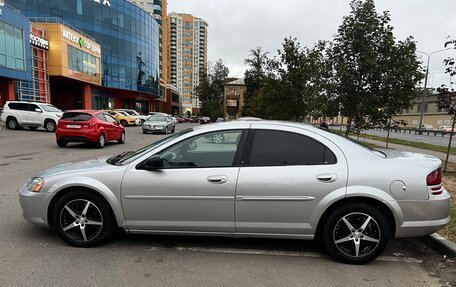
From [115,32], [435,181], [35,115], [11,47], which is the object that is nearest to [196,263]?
[435,181]

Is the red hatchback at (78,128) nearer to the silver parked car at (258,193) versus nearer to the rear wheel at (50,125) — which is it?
the rear wheel at (50,125)

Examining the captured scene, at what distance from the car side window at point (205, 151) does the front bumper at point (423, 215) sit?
6.39 ft

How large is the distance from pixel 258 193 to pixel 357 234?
3.93 ft

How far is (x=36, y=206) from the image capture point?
4.01 m

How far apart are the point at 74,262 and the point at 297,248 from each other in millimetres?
2570

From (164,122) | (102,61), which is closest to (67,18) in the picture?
(102,61)

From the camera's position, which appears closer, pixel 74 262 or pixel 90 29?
pixel 74 262

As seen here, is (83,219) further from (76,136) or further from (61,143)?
(61,143)

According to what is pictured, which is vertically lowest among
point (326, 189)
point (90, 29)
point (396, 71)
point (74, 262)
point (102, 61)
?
point (74, 262)

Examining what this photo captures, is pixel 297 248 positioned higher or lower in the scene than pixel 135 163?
lower

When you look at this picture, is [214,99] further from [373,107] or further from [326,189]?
[326,189]

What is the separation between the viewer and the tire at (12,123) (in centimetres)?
2161

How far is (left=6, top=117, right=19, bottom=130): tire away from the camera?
21.6m

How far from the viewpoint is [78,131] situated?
1346 cm
